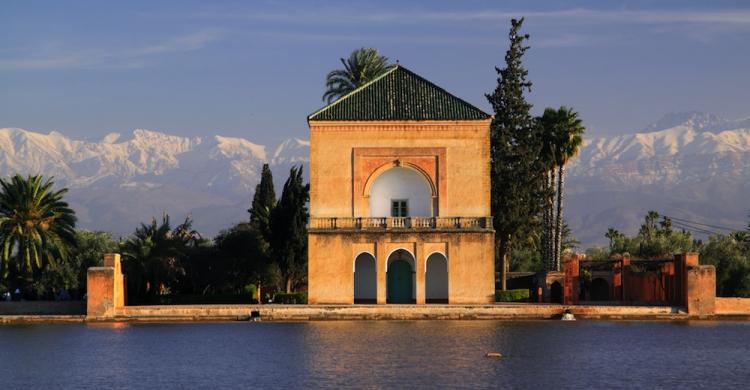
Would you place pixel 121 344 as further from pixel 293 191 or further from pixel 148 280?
pixel 293 191

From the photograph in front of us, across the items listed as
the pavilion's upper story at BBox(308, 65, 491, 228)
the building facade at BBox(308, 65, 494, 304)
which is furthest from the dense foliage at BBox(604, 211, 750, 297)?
the pavilion's upper story at BBox(308, 65, 491, 228)

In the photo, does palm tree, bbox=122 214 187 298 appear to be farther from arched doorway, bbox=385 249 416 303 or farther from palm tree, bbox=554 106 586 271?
palm tree, bbox=554 106 586 271

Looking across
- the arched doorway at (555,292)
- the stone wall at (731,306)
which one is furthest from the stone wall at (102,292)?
the stone wall at (731,306)

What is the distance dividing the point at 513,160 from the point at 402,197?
23.4ft

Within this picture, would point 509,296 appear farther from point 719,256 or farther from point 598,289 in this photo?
point 719,256

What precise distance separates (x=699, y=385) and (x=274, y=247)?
2932 cm

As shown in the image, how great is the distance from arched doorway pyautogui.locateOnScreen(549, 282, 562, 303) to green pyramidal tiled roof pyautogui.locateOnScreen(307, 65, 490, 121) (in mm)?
9059

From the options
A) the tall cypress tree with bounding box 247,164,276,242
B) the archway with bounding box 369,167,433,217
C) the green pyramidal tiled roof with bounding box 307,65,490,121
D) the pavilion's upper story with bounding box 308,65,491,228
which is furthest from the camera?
the tall cypress tree with bounding box 247,164,276,242

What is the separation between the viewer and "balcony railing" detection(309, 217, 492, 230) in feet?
165

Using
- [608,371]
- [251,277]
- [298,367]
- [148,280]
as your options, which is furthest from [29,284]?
[608,371]

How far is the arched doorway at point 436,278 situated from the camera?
2028 inches

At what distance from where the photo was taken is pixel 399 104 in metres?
51.3

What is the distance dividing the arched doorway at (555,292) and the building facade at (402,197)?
6207 millimetres

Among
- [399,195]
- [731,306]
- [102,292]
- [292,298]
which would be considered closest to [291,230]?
[292,298]
